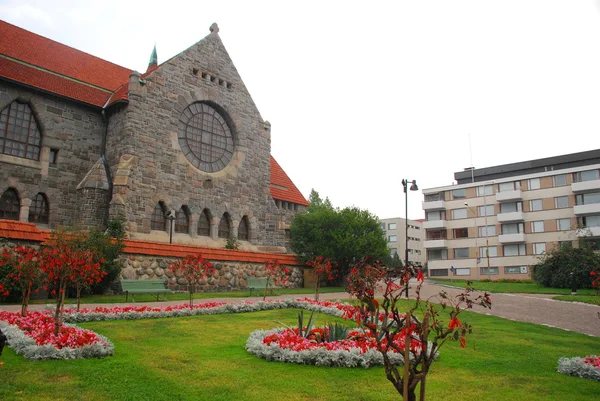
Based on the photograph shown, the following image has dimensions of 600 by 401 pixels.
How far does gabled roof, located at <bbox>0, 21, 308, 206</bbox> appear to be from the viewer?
84.0ft

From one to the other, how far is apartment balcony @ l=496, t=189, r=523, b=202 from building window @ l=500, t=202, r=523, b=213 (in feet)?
2.17

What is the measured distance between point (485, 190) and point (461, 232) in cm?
635

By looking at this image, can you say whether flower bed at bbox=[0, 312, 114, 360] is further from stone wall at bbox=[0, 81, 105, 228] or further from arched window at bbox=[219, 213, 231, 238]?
arched window at bbox=[219, 213, 231, 238]

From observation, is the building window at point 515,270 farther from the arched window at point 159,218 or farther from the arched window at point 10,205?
the arched window at point 10,205

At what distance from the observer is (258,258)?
2512 centimetres

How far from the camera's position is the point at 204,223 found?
2906cm

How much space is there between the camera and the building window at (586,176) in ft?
169

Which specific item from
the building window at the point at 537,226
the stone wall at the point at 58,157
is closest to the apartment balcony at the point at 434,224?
the building window at the point at 537,226

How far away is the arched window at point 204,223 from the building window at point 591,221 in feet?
141

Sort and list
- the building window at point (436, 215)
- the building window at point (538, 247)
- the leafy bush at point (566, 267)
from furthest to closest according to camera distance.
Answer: the building window at point (436, 215) → the building window at point (538, 247) → the leafy bush at point (566, 267)

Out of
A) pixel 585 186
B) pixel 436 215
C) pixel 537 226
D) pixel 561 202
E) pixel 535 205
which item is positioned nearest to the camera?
pixel 585 186

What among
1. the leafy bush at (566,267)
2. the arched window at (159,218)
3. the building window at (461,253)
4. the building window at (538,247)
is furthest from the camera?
the building window at (461,253)

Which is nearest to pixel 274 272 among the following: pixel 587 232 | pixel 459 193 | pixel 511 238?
pixel 587 232

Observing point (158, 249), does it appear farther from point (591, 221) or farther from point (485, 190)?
point (485, 190)
